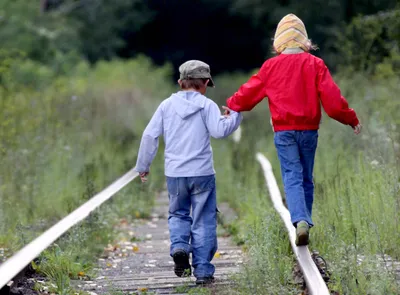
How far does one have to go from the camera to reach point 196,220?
266 inches

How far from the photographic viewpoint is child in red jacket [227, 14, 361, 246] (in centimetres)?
668

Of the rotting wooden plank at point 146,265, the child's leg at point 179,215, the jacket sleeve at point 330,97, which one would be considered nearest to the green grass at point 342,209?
the rotting wooden plank at point 146,265

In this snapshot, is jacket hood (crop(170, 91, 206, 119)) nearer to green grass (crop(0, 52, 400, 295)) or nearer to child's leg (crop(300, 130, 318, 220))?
child's leg (crop(300, 130, 318, 220))

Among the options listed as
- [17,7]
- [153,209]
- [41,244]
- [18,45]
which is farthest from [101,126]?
[41,244]

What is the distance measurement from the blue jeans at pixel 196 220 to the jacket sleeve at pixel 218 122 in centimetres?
35

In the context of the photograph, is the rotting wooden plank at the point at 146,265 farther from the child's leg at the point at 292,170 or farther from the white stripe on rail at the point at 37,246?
the child's leg at the point at 292,170

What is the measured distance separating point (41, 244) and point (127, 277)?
99cm

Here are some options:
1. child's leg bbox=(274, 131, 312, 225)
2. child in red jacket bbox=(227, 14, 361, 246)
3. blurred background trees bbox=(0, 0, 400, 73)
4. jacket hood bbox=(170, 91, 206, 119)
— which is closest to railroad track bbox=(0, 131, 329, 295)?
child's leg bbox=(274, 131, 312, 225)

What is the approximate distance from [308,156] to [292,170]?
190 millimetres

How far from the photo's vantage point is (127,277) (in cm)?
712

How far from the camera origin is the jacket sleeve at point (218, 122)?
655 centimetres

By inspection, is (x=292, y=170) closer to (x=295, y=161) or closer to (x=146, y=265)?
(x=295, y=161)

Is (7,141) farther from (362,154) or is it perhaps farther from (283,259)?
(283,259)

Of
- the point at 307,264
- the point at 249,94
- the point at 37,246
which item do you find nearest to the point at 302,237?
the point at 307,264
